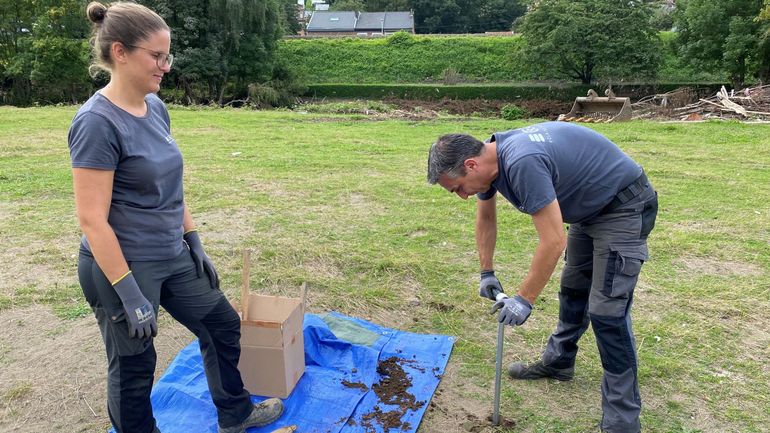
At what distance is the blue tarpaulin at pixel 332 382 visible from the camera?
287cm

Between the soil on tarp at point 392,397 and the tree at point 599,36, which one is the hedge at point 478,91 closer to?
the tree at point 599,36

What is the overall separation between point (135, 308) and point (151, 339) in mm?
261

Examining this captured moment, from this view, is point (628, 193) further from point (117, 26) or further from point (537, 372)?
point (117, 26)

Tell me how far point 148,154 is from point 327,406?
1.69 meters

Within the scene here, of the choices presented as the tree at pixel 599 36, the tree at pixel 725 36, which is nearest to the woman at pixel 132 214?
the tree at pixel 725 36

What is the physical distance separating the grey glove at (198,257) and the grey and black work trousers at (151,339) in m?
0.04

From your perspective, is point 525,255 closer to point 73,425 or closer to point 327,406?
point 327,406

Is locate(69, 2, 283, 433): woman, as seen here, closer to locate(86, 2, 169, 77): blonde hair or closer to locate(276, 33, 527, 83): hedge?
locate(86, 2, 169, 77): blonde hair

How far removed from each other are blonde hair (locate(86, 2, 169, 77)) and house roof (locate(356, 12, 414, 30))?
63.9 meters

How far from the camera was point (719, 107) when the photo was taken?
54.9ft

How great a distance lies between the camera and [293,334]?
299 cm

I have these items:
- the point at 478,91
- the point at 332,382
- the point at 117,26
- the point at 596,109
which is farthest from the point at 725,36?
the point at 117,26

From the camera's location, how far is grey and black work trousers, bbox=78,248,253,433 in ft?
6.91

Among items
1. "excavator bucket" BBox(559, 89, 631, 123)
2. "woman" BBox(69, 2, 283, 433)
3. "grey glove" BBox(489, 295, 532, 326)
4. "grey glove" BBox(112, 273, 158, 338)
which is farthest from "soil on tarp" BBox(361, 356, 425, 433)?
"excavator bucket" BBox(559, 89, 631, 123)
